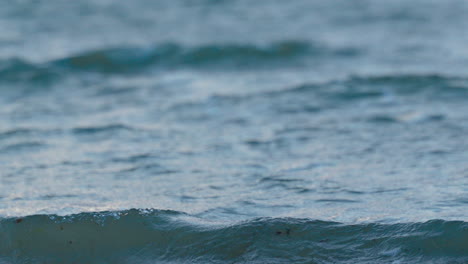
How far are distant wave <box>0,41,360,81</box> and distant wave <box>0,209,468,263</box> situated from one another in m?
4.01

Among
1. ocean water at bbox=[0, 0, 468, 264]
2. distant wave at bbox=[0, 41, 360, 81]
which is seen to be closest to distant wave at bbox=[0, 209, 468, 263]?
ocean water at bbox=[0, 0, 468, 264]

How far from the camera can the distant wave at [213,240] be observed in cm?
338

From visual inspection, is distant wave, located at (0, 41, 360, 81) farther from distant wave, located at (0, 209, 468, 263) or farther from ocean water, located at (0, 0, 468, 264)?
distant wave, located at (0, 209, 468, 263)

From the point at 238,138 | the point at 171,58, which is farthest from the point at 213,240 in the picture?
the point at 171,58

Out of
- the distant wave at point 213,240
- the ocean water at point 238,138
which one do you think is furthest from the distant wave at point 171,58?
the distant wave at point 213,240

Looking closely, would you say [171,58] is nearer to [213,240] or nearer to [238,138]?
[238,138]

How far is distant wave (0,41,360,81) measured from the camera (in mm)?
7836

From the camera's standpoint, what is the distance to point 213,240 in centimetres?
355

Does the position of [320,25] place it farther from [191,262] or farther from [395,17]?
[191,262]

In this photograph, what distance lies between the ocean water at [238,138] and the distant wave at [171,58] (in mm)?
31

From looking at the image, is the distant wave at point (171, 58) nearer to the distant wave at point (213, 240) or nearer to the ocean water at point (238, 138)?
the ocean water at point (238, 138)

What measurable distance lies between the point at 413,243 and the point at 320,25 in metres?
6.63

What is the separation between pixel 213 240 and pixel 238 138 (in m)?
1.87

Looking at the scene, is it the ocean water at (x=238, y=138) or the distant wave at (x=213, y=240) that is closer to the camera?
the distant wave at (x=213, y=240)
